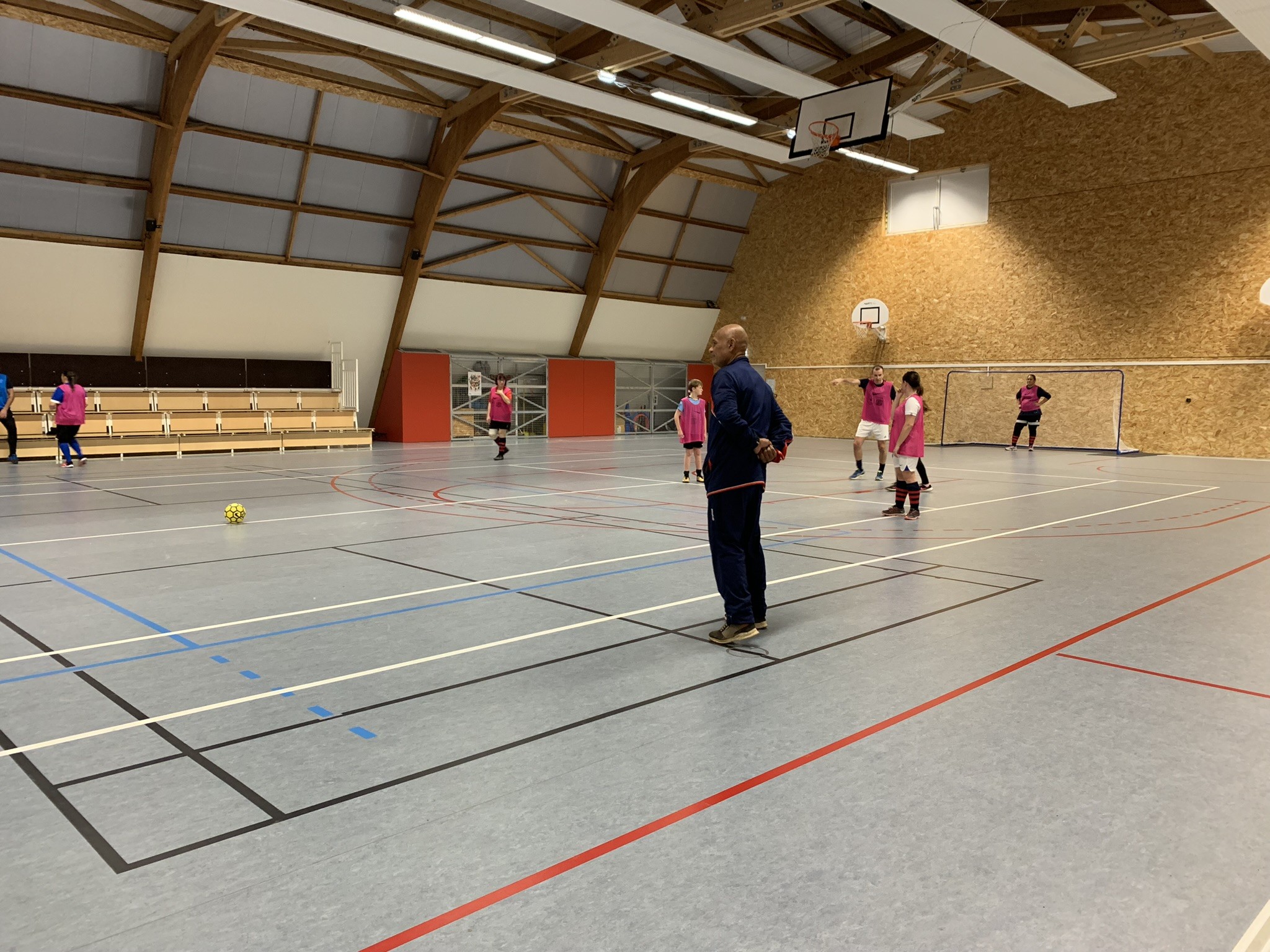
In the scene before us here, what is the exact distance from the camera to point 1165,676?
4.93 meters

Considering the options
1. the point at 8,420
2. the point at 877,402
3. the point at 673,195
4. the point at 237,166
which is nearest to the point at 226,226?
the point at 237,166

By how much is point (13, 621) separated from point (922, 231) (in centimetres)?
2798


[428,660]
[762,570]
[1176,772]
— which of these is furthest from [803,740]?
[428,660]

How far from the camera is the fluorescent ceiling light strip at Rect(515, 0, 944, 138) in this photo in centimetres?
1546

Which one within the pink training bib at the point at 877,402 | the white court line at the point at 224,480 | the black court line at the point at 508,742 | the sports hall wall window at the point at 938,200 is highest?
the sports hall wall window at the point at 938,200

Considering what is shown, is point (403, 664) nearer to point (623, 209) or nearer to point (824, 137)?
point (824, 137)

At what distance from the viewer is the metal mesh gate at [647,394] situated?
3412 cm

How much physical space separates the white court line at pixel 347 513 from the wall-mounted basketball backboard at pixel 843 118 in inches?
313

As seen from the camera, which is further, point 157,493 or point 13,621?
point 157,493

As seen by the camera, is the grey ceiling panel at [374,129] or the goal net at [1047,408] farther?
the goal net at [1047,408]

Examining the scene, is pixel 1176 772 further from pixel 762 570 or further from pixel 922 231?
pixel 922 231

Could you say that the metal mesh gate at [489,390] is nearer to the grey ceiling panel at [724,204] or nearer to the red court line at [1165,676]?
the grey ceiling panel at [724,204]

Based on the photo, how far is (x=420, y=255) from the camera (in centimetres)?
2567

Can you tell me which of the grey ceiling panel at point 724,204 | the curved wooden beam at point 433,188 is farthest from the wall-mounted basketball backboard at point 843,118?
the grey ceiling panel at point 724,204
